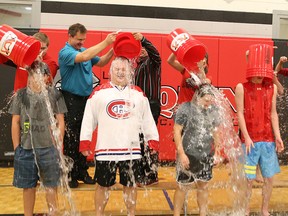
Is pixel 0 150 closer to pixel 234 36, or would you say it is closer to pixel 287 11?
pixel 234 36

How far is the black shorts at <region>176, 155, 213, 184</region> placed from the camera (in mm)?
2547

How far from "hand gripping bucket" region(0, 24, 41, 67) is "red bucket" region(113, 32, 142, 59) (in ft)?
1.77

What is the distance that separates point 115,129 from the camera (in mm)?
2385

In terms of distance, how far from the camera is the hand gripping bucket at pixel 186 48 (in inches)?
103

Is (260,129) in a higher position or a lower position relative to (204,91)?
lower

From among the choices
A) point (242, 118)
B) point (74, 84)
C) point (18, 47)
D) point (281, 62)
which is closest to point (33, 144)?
point (18, 47)

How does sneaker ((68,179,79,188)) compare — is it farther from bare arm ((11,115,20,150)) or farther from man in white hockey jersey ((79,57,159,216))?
bare arm ((11,115,20,150))

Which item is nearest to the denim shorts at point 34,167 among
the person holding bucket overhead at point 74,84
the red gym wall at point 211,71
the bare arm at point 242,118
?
the person holding bucket overhead at point 74,84

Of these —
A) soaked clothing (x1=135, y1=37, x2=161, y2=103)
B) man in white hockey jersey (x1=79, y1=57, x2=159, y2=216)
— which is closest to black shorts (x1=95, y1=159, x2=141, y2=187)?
man in white hockey jersey (x1=79, y1=57, x2=159, y2=216)

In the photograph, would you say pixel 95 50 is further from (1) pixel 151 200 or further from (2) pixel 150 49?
(1) pixel 151 200

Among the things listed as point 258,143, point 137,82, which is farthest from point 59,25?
point 258,143

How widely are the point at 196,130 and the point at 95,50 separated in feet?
2.98

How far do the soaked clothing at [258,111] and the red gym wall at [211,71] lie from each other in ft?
5.85

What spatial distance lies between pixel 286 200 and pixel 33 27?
3.39 meters
